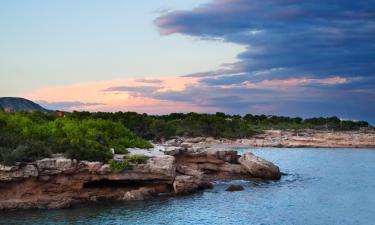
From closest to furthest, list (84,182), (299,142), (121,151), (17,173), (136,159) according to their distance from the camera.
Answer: (17,173), (84,182), (136,159), (121,151), (299,142)

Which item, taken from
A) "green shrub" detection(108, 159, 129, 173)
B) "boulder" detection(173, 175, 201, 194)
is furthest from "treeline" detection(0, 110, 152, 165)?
"boulder" detection(173, 175, 201, 194)

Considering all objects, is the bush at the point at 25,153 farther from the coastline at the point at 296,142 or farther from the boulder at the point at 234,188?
the coastline at the point at 296,142

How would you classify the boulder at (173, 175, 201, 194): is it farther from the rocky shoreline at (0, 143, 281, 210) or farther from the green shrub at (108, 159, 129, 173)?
the green shrub at (108, 159, 129, 173)

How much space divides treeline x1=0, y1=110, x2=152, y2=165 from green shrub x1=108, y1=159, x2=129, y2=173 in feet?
4.34

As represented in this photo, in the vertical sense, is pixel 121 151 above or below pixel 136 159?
above

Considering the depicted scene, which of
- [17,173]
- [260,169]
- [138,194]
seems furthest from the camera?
[260,169]

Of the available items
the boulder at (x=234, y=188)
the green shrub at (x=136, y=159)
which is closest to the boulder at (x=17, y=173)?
the green shrub at (x=136, y=159)

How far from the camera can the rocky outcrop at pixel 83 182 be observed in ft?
121

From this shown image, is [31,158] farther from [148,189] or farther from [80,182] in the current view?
[148,189]

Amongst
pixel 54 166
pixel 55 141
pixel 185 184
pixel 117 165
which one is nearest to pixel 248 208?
pixel 185 184

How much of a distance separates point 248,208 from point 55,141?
56.8ft

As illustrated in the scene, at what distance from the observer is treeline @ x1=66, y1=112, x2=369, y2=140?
360ft

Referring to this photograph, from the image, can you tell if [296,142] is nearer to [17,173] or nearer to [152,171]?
[152,171]

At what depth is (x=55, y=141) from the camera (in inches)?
1650
